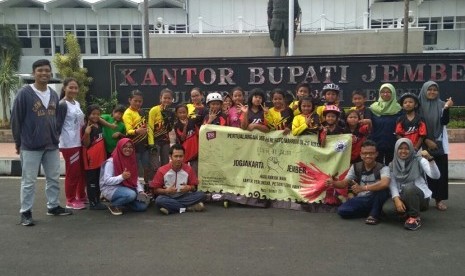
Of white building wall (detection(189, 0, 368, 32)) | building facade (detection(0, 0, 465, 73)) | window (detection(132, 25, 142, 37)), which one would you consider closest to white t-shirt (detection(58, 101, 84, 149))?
building facade (detection(0, 0, 465, 73))

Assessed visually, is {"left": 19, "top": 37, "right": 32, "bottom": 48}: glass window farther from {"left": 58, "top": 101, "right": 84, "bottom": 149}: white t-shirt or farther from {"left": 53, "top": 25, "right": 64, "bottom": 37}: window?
{"left": 58, "top": 101, "right": 84, "bottom": 149}: white t-shirt

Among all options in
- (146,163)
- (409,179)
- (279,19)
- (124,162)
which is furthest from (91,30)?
(409,179)

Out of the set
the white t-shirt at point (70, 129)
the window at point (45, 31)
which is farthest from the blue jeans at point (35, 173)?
the window at point (45, 31)

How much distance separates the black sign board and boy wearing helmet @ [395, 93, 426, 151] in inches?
175

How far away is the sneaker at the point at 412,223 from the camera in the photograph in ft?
16.1

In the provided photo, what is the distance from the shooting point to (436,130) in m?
5.71

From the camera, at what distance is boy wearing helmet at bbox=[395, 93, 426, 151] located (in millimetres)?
5559

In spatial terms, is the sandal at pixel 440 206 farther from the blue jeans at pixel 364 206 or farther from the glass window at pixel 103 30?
the glass window at pixel 103 30

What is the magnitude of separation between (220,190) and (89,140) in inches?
72.6

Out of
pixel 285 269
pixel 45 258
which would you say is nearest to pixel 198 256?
pixel 285 269

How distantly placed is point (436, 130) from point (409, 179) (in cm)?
94

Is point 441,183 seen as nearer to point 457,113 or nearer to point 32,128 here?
point 32,128

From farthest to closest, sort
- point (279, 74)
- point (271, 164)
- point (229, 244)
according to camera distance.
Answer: point (279, 74)
point (271, 164)
point (229, 244)

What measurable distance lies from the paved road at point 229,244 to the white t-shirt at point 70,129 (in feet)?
2.95
